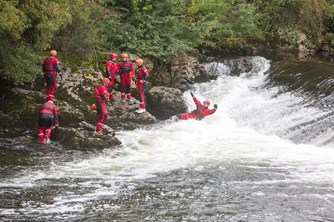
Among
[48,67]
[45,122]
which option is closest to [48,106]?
[45,122]

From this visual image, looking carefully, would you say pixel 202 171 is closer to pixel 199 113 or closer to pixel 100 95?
pixel 100 95

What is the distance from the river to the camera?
8.55 meters

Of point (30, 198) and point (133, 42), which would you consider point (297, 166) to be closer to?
point (30, 198)

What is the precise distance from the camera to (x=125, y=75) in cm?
1669

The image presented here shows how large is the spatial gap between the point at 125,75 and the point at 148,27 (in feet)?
14.2

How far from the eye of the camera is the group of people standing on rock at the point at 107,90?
13.6 metres

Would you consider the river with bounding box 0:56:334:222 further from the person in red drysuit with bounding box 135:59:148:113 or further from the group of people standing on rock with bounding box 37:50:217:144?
the person in red drysuit with bounding box 135:59:148:113

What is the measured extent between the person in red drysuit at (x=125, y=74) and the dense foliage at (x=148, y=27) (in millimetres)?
1722

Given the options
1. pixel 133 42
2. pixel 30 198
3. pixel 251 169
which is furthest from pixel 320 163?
pixel 133 42

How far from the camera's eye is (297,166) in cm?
1159

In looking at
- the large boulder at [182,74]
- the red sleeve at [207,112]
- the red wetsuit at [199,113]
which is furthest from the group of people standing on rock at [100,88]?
the red sleeve at [207,112]

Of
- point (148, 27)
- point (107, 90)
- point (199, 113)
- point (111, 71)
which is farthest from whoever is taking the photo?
point (148, 27)

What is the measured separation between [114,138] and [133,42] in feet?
22.3

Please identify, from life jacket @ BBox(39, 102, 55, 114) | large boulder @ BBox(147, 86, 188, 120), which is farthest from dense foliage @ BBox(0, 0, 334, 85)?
large boulder @ BBox(147, 86, 188, 120)
